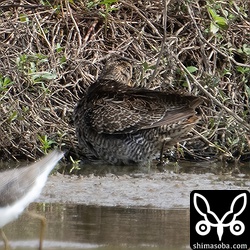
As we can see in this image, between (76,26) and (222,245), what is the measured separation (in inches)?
218

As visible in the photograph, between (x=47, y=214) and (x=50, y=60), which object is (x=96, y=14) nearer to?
(x=50, y=60)

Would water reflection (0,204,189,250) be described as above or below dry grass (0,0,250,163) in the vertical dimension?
above

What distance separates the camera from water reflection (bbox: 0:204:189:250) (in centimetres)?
669

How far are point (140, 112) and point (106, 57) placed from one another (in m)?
1.34

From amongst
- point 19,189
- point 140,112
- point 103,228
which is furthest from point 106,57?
point 19,189

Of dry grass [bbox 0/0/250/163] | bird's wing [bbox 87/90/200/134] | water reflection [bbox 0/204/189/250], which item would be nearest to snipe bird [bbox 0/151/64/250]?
water reflection [bbox 0/204/189/250]

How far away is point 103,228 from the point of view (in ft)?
23.8

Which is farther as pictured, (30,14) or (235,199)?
(30,14)

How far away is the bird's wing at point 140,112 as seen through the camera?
10570 millimetres

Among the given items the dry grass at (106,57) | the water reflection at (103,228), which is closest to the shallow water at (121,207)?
the water reflection at (103,228)

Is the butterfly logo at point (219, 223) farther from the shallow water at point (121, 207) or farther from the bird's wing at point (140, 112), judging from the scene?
the bird's wing at point (140, 112)

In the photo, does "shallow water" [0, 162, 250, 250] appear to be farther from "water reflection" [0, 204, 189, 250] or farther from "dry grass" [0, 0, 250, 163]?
"dry grass" [0, 0, 250, 163]

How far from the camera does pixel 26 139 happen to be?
34.4 feet

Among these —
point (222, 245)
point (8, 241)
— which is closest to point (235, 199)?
point (222, 245)
